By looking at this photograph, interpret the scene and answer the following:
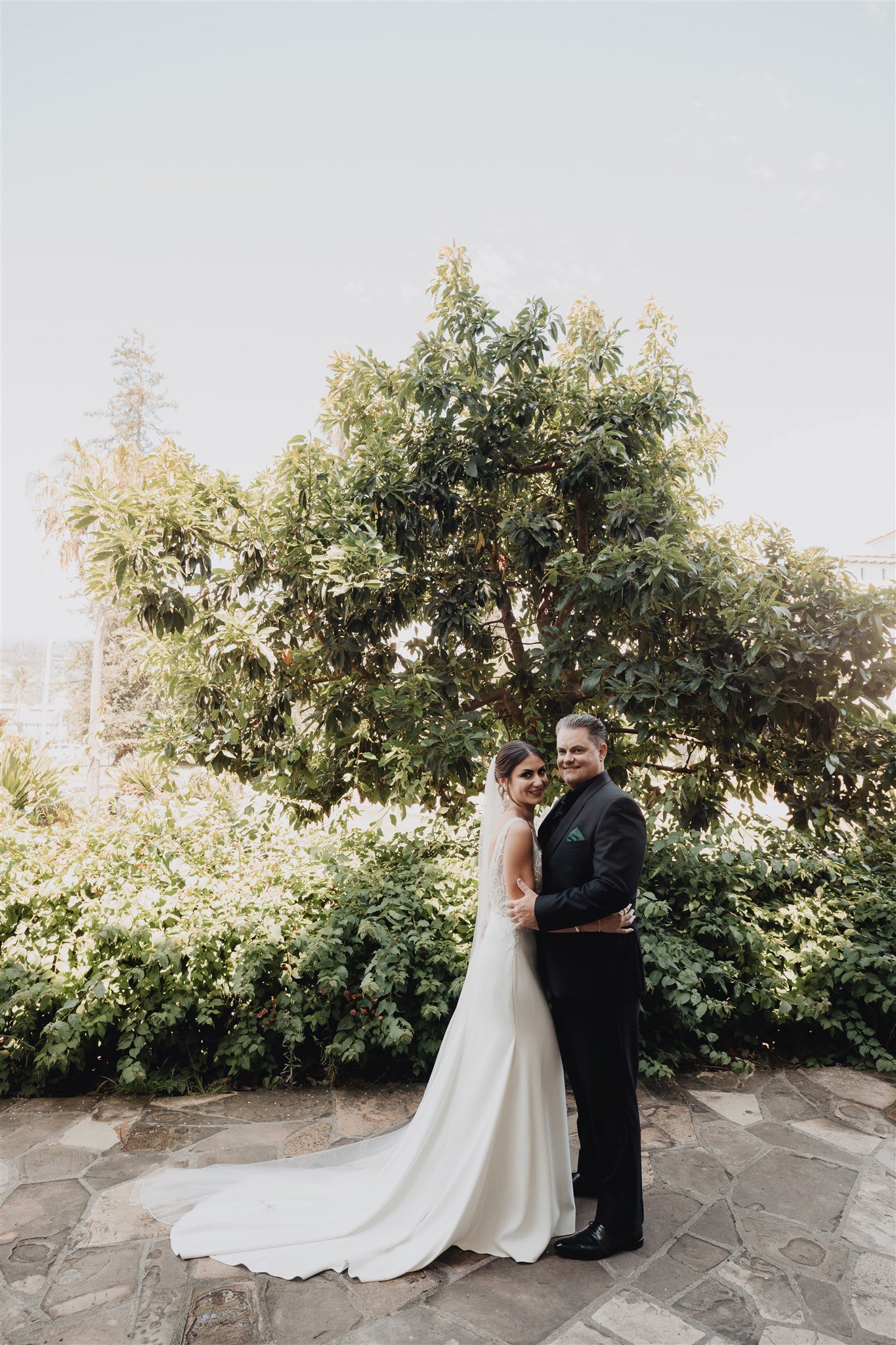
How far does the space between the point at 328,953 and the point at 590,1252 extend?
77.9 inches

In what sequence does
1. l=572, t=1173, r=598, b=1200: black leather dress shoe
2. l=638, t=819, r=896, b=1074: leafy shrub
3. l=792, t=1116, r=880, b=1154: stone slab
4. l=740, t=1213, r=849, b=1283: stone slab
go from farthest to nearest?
l=638, t=819, r=896, b=1074: leafy shrub → l=792, t=1116, r=880, b=1154: stone slab → l=572, t=1173, r=598, b=1200: black leather dress shoe → l=740, t=1213, r=849, b=1283: stone slab

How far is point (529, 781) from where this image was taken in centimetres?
306

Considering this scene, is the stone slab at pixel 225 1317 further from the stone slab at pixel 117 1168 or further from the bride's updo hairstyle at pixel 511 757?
the bride's updo hairstyle at pixel 511 757

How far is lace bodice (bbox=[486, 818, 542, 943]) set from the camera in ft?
10.0

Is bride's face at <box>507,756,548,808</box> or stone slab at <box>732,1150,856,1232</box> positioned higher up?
bride's face at <box>507,756,548,808</box>

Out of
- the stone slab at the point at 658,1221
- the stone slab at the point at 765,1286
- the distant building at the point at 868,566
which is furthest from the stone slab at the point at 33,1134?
the distant building at the point at 868,566

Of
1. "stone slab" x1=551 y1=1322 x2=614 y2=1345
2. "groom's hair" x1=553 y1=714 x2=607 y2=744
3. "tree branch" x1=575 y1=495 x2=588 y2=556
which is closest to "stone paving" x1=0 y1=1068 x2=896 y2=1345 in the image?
"stone slab" x1=551 y1=1322 x2=614 y2=1345

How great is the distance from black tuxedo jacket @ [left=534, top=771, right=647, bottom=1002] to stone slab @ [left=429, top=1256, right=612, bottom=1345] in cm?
91

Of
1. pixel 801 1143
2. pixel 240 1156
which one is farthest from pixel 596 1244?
pixel 240 1156

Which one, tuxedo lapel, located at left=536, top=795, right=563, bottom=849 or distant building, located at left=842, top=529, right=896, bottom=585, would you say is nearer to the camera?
tuxedo lapel, located at left=536, top=795, right=563, bottom=849

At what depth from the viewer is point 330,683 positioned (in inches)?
196

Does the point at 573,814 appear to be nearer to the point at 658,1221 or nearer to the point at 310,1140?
the point at 658,1221

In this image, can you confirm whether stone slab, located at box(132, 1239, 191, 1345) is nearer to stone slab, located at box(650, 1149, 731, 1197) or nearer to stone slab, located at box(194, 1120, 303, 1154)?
stone slab, located at box(194, 1120, 303, 1154)

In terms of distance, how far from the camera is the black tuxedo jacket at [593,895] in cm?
279
